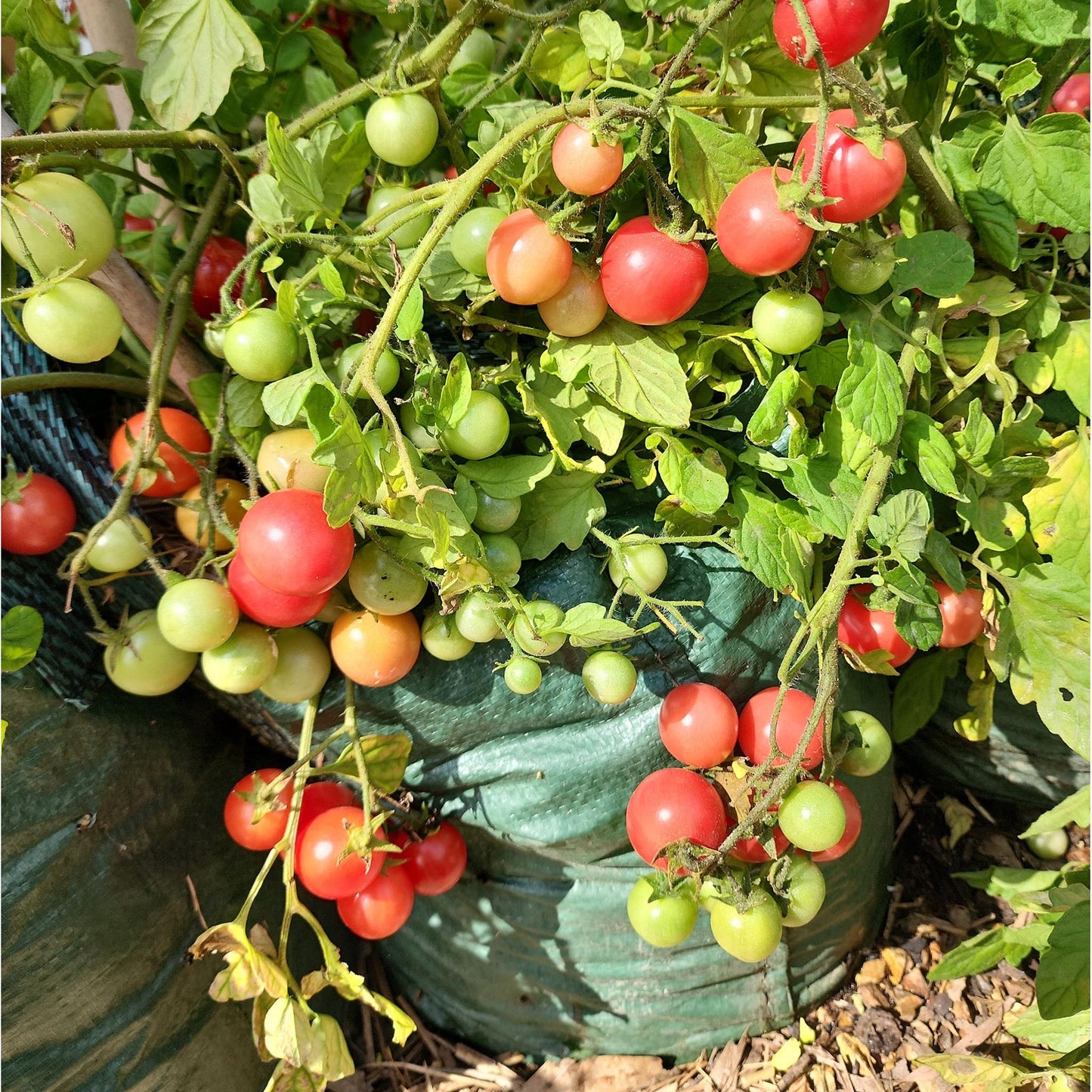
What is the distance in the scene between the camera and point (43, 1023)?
2.66 ft

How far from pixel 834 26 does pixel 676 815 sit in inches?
22.6

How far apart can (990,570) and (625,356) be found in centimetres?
41

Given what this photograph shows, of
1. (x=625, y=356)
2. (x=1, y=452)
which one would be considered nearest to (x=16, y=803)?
(x=1, y=452)

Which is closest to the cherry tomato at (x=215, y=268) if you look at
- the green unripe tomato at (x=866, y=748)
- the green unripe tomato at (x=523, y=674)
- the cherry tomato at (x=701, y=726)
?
the green unripe tomato at (x=523, y=674)

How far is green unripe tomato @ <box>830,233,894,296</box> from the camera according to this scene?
665mm

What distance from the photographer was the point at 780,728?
727 mm

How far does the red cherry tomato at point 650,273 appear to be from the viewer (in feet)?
2.02

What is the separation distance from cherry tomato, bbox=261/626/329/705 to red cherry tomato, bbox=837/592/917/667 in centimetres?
49

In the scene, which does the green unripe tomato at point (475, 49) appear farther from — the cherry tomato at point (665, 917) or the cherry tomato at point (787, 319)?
the cherry tomato at point (665, 917)

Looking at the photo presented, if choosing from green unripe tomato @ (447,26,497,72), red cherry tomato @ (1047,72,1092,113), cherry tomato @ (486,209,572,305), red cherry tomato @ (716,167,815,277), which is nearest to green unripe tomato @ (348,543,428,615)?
cherry tomato @ (486,209,572,305)

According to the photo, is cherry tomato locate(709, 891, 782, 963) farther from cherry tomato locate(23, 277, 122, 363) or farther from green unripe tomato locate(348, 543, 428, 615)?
cherry tomato locate(23, 277, 122, 363)

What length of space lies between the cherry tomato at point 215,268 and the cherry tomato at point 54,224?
0.12m

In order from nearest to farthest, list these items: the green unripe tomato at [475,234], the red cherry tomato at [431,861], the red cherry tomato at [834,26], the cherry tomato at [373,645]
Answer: the red cherry tomato at [834,26] → the green unripe tomato at [475,234] → the cherry tomato at [373,645] → the red cherry tomato at [431,861]

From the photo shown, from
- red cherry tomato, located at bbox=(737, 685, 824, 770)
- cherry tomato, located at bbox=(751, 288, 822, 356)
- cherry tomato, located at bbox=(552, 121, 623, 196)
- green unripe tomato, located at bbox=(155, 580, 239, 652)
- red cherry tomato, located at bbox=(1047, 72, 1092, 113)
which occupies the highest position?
cherry tomato, located at bbox=(552, 121, 623, 196)
